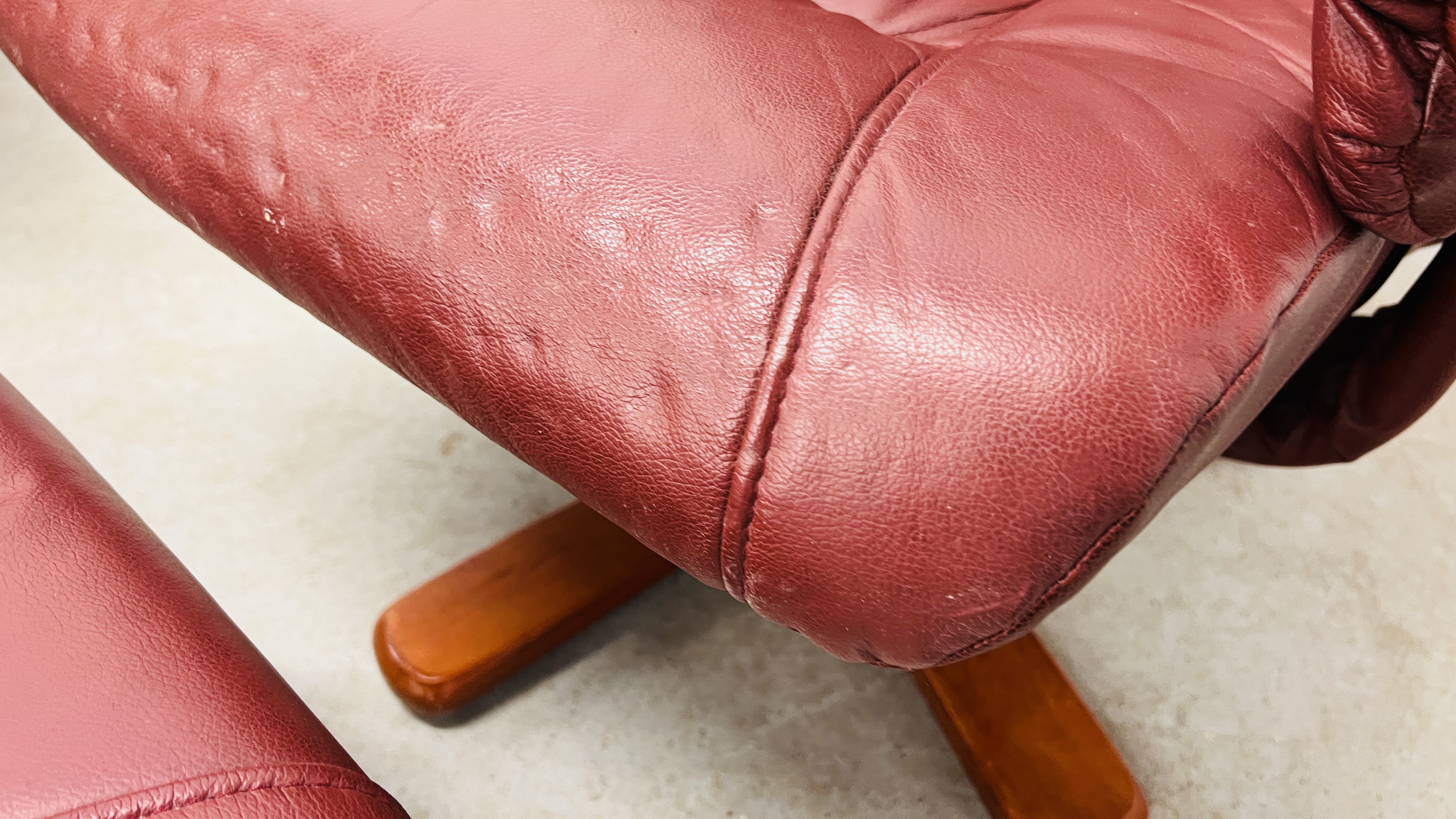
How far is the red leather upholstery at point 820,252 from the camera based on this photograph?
0.97 feet

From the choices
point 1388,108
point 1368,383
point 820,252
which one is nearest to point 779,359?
point 820,252

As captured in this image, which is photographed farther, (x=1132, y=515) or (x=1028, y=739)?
(x=1028, y=739)

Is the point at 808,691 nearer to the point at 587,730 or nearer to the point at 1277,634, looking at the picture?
the point at 587,730

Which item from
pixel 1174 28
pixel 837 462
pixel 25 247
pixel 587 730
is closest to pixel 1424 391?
pixel 1174 28

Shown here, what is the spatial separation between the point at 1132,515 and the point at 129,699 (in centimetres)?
31

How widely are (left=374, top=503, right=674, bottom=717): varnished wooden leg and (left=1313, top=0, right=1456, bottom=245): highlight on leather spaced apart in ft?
1.73

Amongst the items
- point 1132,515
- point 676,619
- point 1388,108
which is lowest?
point 676,619

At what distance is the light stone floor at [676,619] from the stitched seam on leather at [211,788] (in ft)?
1.29

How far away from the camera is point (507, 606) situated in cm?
70

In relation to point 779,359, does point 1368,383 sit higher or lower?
lower

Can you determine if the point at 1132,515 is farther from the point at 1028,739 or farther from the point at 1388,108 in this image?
the point at 1028,739

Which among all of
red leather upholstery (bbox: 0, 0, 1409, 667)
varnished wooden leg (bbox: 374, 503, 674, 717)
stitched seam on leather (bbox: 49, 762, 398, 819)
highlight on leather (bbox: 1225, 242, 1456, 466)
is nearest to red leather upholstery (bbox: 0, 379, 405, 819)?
stitched seam on leather (bbox: 49, 762, 398, 819)

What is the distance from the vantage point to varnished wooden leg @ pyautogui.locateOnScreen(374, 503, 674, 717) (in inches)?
26.4

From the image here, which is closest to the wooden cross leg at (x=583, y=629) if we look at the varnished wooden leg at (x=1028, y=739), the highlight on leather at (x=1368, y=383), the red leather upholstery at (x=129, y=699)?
the varnished wooden leg at (x=1028, y=739)
